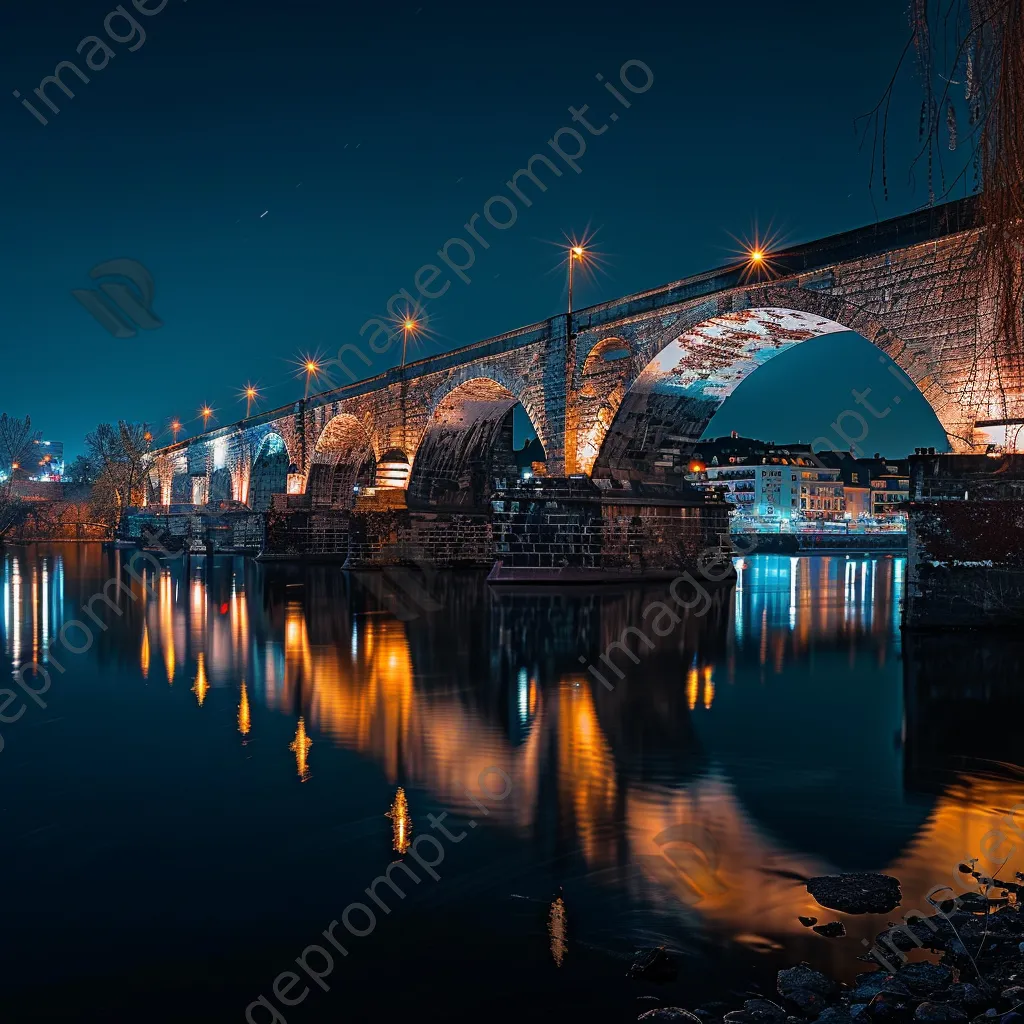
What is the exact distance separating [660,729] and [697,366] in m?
15.2

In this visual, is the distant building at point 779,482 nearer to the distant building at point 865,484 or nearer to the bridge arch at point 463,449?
the distant building at point 865,484

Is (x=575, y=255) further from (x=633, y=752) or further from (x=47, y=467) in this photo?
(x=47, y=467)

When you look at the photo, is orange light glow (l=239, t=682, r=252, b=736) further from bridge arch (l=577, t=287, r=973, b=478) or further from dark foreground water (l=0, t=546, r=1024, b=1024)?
bridge arch (l=577, t=287, r=973, b=478)

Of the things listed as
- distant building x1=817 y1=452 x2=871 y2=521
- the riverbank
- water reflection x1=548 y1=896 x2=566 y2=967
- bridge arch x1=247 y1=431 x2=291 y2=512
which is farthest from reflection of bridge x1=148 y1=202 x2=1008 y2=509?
distant building x1=817 y1=452 x2=871 y2=521

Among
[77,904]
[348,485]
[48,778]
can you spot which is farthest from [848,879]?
[348,485]

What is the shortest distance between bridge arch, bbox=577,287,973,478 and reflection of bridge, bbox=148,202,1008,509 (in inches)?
1.5

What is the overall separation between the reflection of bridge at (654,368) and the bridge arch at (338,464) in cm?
11

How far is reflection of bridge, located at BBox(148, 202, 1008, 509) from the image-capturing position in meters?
13.8

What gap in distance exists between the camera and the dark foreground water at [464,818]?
325cm

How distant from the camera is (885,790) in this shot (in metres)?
5.51

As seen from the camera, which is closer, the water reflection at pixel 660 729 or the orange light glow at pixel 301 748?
the water reflection at pixel 660 729

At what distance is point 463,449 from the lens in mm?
31750

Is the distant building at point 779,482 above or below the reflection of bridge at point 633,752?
above

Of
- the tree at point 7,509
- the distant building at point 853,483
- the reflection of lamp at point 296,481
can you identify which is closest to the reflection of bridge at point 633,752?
the reflection of lamp at point 296,481
